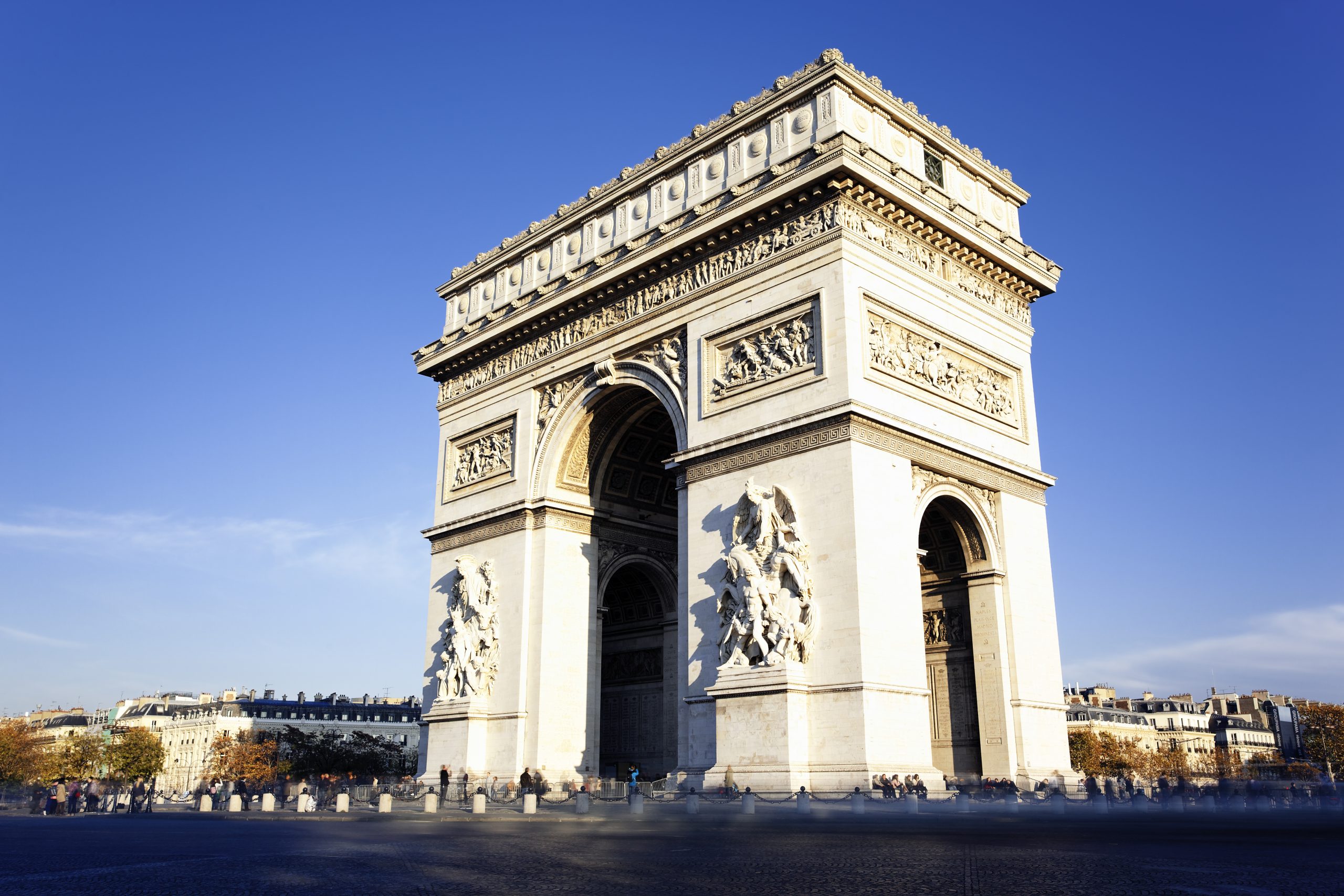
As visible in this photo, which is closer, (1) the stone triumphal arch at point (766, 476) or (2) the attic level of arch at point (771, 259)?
Answer: (1) the stone triumphal arch at point (766, 476)

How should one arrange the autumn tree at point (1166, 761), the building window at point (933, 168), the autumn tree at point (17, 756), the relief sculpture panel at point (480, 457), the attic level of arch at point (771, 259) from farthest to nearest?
1. the autumn tree at point (1166, 761)
2. the autumn tree at point (17, 756)
3. the relief sculpture panel at point (480, 457)
4. the building window at point (933, 168)
5. the attic level of arch at point (771, 259)

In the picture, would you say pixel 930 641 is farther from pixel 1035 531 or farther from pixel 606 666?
pixel 606 666

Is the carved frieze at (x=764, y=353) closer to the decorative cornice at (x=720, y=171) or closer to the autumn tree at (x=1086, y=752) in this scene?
the decorative cornice at (x=720, y=171)

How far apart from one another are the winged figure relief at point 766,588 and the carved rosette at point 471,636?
24.5 feet

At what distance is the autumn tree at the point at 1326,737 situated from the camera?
222 ft

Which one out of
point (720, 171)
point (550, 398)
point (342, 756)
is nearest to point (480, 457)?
point (550, 398)

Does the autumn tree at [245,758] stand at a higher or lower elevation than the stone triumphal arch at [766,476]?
lower

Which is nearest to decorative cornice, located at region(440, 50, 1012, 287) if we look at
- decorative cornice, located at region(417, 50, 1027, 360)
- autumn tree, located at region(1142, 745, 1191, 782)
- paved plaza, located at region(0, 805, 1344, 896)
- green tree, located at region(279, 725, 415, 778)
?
decorative cornice, located at region(417, 50, 1027, 360)

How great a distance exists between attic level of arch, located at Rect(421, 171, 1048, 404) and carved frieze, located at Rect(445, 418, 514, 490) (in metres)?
1.60

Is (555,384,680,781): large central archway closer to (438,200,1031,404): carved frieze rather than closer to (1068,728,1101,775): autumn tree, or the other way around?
(438,200,1031,404): carved frieze

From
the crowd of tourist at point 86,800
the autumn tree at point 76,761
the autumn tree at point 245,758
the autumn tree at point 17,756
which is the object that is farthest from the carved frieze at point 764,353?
the autumn tree at point 76,761

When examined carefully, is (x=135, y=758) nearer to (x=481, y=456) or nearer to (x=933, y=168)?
(x=481, y=456)

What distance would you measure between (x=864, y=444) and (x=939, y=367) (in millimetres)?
3374

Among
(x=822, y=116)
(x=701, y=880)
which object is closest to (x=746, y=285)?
(x=822, y=116)
